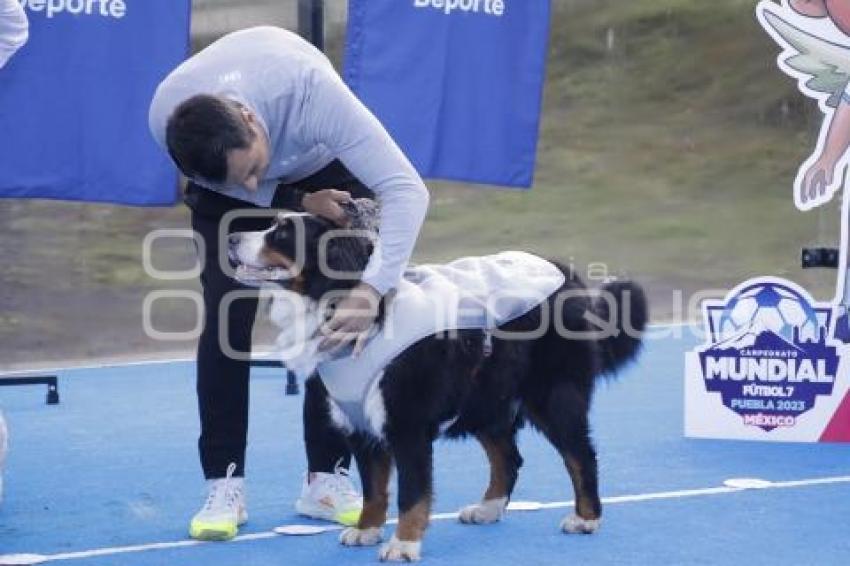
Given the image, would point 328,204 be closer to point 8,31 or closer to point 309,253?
point 309,253

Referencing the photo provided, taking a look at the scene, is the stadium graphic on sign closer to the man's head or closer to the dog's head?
the dog's head

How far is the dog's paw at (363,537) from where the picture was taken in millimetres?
3227

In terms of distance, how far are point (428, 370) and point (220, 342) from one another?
0.65 meters

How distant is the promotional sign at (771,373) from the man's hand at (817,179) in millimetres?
322

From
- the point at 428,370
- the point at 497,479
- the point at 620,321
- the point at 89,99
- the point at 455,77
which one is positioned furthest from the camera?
the point at 455,77

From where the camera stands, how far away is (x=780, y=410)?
177 inches

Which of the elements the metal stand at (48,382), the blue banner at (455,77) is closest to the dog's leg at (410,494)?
the blue banner at (455,77)

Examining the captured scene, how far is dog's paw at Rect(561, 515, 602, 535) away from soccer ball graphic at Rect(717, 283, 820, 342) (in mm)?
1517

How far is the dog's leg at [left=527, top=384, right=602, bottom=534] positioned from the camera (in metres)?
3.30

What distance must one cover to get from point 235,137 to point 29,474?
1.78m

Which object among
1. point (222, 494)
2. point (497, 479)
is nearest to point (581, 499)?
point (497, 479)

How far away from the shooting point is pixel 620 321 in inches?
141

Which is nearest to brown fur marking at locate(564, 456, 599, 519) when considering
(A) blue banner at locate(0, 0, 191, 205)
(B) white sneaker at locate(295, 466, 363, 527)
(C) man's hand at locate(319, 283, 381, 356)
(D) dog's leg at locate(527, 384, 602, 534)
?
(D) dog's leg at locate(527, 384, 602, 534)

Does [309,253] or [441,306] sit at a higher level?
→ [309,253]
